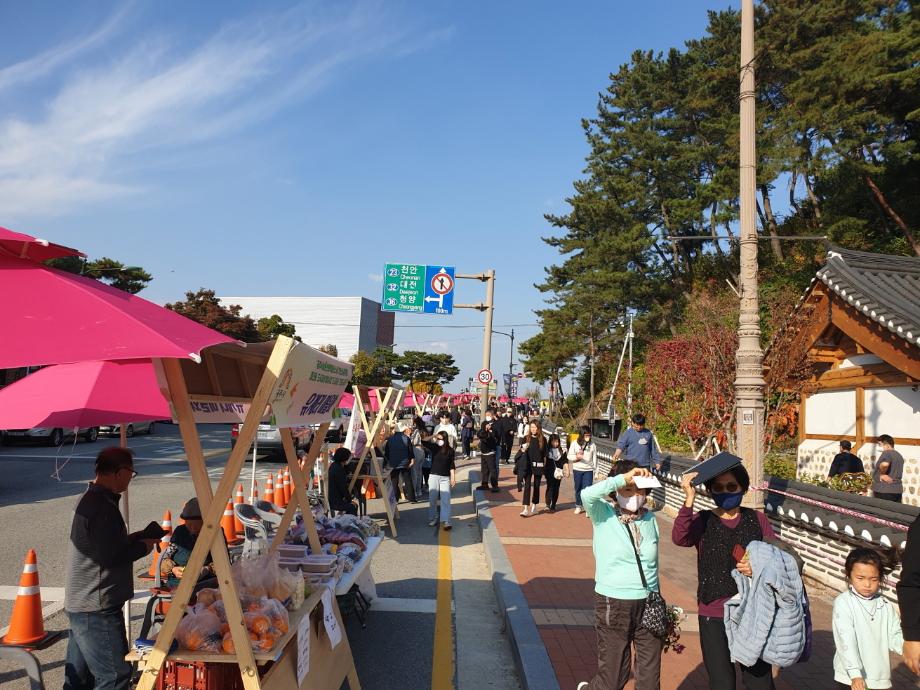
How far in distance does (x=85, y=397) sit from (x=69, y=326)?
2.72m

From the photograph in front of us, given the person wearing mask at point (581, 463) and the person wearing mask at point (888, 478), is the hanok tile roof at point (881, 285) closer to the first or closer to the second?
the person wearing mask at point (888, 478)

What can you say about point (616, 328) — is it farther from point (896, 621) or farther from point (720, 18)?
point (896, 621)

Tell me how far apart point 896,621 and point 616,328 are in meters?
32.4

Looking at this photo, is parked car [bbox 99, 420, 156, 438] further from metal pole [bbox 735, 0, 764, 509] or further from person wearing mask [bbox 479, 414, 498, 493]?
metal pole [bbox 735, 0, 764, 509]

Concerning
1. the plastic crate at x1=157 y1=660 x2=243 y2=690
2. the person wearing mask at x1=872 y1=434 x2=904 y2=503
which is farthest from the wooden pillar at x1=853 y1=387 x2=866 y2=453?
the plastic crate at x1=157 y1=660 x2=243 y2=690

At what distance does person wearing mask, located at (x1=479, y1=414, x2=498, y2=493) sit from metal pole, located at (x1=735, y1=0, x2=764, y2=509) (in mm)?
7494

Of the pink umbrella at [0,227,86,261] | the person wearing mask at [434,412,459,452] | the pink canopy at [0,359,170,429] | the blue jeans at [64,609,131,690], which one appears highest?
the pink umbrella at [0,227,86,261]

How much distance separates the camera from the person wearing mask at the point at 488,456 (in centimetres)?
1534

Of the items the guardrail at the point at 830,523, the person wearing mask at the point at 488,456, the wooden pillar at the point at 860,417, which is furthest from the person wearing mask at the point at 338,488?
the wooden pillar at the point at 860,417

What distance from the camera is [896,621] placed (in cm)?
370

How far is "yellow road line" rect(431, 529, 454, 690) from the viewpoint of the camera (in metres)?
5.30

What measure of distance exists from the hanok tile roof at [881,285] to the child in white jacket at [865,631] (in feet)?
22.1

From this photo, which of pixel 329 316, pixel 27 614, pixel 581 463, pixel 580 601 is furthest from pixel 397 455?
pixel 329 316

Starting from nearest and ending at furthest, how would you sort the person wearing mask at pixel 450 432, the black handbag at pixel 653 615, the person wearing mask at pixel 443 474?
1. the black handbag at pixel 653 615
2. the person wearing mask at pixel 443 474
3. the person wearing mask at pixel 450 432
